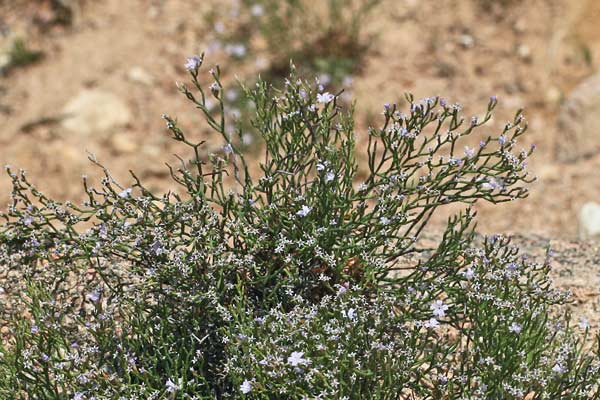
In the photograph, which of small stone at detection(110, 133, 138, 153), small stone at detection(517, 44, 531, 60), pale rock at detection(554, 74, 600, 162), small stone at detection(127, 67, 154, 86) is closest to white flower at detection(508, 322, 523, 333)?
pale rock at detection(554, 74, 600, 162)

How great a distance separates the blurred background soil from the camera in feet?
23.8

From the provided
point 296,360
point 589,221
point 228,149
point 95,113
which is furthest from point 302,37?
point 296,360

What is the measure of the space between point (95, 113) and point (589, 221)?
4.10 meters

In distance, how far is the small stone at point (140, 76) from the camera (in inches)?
308

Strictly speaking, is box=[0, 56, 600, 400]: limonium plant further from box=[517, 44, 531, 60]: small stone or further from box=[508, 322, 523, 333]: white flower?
box=[517, 44, 531, 60]: small stone

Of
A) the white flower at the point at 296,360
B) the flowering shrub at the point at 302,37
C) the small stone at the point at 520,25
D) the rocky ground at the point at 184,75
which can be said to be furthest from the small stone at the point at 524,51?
the white flower at the point at 296,360

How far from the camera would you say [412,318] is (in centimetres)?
309

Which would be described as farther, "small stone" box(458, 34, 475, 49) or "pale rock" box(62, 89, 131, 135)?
"small stone" box(458, 34, 475, 49)

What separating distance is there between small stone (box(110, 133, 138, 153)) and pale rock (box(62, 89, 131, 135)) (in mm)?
100

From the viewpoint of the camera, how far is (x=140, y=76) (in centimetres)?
785

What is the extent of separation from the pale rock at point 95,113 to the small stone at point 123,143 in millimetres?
100

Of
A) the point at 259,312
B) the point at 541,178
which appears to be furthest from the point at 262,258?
the point at 541,178

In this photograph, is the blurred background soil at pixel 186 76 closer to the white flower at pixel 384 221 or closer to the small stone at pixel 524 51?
the small stone at pixel 524 51

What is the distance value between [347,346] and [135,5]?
6251 millimetres
